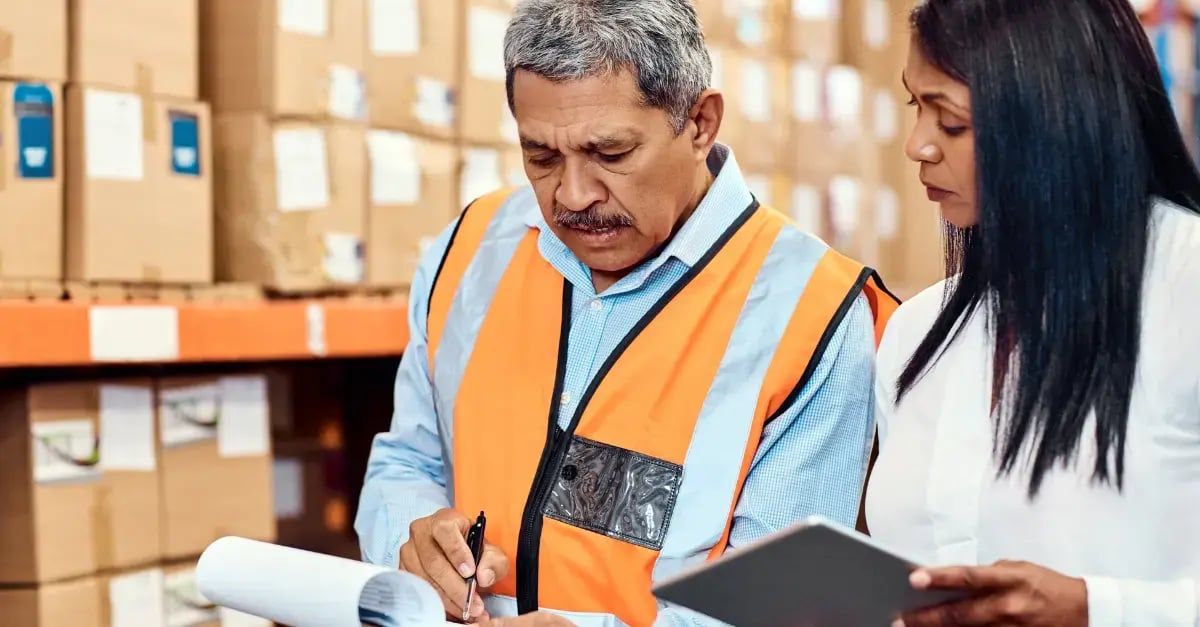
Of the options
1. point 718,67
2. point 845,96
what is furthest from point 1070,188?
point 845,96

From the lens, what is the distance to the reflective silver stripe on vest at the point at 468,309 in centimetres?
197

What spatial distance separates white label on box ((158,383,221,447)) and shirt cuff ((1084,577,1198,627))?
205cm

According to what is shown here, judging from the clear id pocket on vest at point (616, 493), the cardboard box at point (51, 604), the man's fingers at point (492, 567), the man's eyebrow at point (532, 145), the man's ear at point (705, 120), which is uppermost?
the man's ear at point (705, 120)

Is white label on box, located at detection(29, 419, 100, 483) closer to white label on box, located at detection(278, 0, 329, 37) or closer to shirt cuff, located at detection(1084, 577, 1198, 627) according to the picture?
white label on box, located at detection(278, 0, 329, 37)

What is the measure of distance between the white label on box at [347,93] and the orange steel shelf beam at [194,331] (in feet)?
1.44

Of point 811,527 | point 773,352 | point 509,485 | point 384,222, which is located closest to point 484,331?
point 509,485

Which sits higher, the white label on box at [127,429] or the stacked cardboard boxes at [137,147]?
the stacked cardboard boxes at [137,147]

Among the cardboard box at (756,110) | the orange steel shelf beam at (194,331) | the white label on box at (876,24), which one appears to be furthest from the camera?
the white label on box at (876,24)

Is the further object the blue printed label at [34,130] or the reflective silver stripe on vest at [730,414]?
the blue printed label at [34,130]

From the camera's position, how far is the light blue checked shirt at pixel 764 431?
176cm

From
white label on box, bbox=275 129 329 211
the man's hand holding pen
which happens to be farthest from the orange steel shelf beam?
the man's hand holding pen

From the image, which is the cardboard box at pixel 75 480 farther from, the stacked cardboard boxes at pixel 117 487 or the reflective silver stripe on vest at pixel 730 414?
the reflective silver stripe on vest at pixel 730 414

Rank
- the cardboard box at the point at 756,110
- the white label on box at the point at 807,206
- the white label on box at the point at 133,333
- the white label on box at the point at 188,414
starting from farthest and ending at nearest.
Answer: the white label on box at the point at 807,206, the cardboard box at the point at 756,110, the white label on box at the point at 188,414, the white label on box at the point at 133,333

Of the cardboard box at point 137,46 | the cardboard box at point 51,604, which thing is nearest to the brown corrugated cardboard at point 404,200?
the cardboard box at point 137,46
